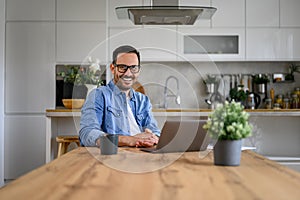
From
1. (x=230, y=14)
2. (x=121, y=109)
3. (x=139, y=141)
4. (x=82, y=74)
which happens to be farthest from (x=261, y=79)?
(x=139, y=141)

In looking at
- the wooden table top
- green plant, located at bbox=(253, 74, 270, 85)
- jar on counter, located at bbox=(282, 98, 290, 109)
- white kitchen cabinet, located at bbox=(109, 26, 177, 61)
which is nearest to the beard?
the wooden table top

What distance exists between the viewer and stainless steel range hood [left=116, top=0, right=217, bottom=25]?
3.15 m

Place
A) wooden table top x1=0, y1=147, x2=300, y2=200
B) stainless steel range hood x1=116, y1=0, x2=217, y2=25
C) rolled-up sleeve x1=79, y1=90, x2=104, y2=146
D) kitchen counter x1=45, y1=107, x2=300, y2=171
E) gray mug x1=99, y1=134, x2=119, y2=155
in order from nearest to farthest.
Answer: wooden table top x1=0, y1=147, x2=300, y2=200
gray mug x1=99, y1=134, x2=119, y2=155
rolled-up sleeve x1=79, y1=90, x2=104, y2=146
stainless steel range hood x1=116, y1=0, x2=217, y2=25
kitchen counter x1=45, y1=107, x2=300, y2=171

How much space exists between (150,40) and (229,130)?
11.4ft

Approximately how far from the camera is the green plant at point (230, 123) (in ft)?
5.06

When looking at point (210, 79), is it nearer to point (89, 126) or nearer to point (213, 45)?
point (213, 45)

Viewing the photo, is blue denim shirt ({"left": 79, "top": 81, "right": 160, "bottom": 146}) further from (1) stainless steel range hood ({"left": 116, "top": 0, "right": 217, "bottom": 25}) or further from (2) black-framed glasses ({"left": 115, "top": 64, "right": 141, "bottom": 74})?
(1) stainless steel range hood ({"left": 116, "top": 0, "right": 217, "bottom": 25})

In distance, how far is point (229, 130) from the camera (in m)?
1.55

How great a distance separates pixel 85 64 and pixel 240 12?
69.0 inches

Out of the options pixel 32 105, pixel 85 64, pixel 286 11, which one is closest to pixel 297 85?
pixel 286 11

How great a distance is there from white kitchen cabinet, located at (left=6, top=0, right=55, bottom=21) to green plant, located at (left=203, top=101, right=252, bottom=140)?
3721 mm

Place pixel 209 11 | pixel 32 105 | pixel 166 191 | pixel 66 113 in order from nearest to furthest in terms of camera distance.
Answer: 1. pixel 166 191
2. pixel 209 11
3. pixel 66 113
4. pixel 32 105

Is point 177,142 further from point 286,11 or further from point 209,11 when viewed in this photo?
point 286,11

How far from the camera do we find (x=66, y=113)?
14.5ft
